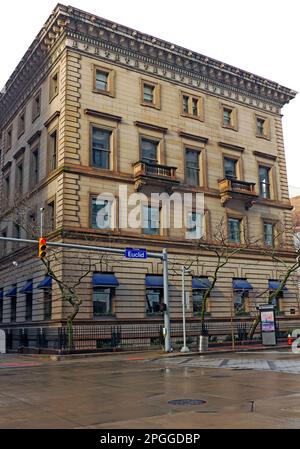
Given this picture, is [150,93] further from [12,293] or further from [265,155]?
[12,293]

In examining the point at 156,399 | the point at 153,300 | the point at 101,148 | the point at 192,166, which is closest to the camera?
the point at 156,399

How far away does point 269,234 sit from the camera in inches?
1721

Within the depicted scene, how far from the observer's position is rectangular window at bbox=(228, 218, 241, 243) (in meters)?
41.0

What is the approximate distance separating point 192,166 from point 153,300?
38.5ft

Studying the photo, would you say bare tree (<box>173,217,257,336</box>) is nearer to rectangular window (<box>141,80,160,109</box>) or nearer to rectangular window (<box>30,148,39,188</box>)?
rectangular window (<box>141,80,160,109</box>)

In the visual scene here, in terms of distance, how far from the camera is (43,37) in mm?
37688

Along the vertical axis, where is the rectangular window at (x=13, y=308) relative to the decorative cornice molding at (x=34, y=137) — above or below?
below

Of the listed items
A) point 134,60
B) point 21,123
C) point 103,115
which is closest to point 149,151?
point 103,115

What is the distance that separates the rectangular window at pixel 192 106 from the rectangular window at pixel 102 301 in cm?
1653

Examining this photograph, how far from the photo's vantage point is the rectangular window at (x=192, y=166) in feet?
131

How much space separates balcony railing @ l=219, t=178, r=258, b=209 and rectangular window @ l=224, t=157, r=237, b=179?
1.47 metres

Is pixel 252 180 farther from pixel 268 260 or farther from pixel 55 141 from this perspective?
pixel 55 141

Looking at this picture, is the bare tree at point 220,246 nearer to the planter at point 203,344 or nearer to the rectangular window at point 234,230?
the rectangular window at point 234,230

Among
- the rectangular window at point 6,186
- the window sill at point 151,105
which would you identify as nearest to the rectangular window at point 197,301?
the window sill at point 151,105
